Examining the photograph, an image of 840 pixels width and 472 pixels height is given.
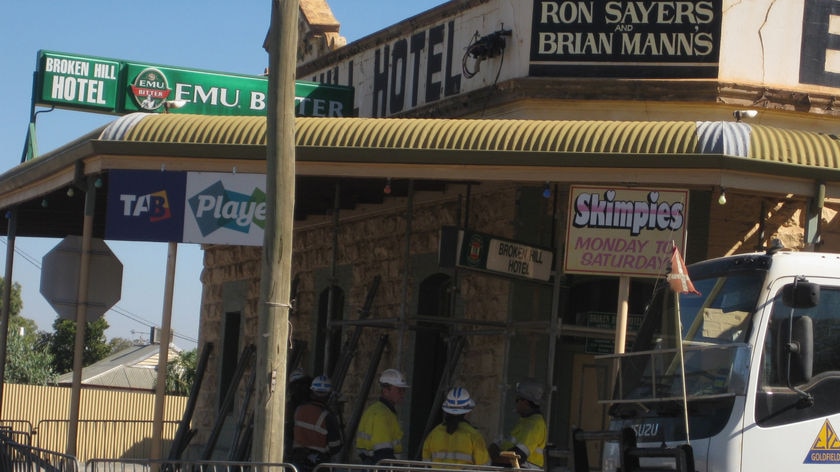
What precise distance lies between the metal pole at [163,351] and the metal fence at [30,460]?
2.85ft

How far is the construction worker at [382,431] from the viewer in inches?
482

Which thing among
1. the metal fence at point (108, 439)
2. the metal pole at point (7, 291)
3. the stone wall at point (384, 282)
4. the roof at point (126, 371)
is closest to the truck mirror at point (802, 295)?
the stone wall at point (384, 282)

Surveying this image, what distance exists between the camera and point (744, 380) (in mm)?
8852

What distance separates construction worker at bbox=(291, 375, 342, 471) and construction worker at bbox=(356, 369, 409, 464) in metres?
0.81

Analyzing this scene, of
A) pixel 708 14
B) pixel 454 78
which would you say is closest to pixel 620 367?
pixel 708 14

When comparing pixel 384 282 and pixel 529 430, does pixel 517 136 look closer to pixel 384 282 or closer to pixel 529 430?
pixel 529 430

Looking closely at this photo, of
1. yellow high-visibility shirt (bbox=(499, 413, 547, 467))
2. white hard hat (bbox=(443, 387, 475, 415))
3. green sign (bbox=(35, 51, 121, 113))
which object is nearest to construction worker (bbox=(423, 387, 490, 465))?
white hard hat (bbox=(443, 387, 475, 415))

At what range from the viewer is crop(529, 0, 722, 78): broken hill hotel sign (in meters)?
15.3

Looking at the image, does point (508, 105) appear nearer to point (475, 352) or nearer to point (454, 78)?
point (454, 78)

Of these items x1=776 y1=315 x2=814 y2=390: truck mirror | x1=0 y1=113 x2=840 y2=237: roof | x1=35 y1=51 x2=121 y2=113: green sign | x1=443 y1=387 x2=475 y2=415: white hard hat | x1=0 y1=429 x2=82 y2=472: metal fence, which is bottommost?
x1=0 y1=429 x2=82 y2=472: metal fence

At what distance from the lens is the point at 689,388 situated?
919 centimetres

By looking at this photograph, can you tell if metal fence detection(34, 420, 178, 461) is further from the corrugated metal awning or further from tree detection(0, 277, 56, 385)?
tree detection(0, 277, 56, 385)

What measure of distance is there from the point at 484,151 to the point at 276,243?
295cm

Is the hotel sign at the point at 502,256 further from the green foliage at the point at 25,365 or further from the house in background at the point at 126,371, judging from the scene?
the house in background at the point at 126,371
